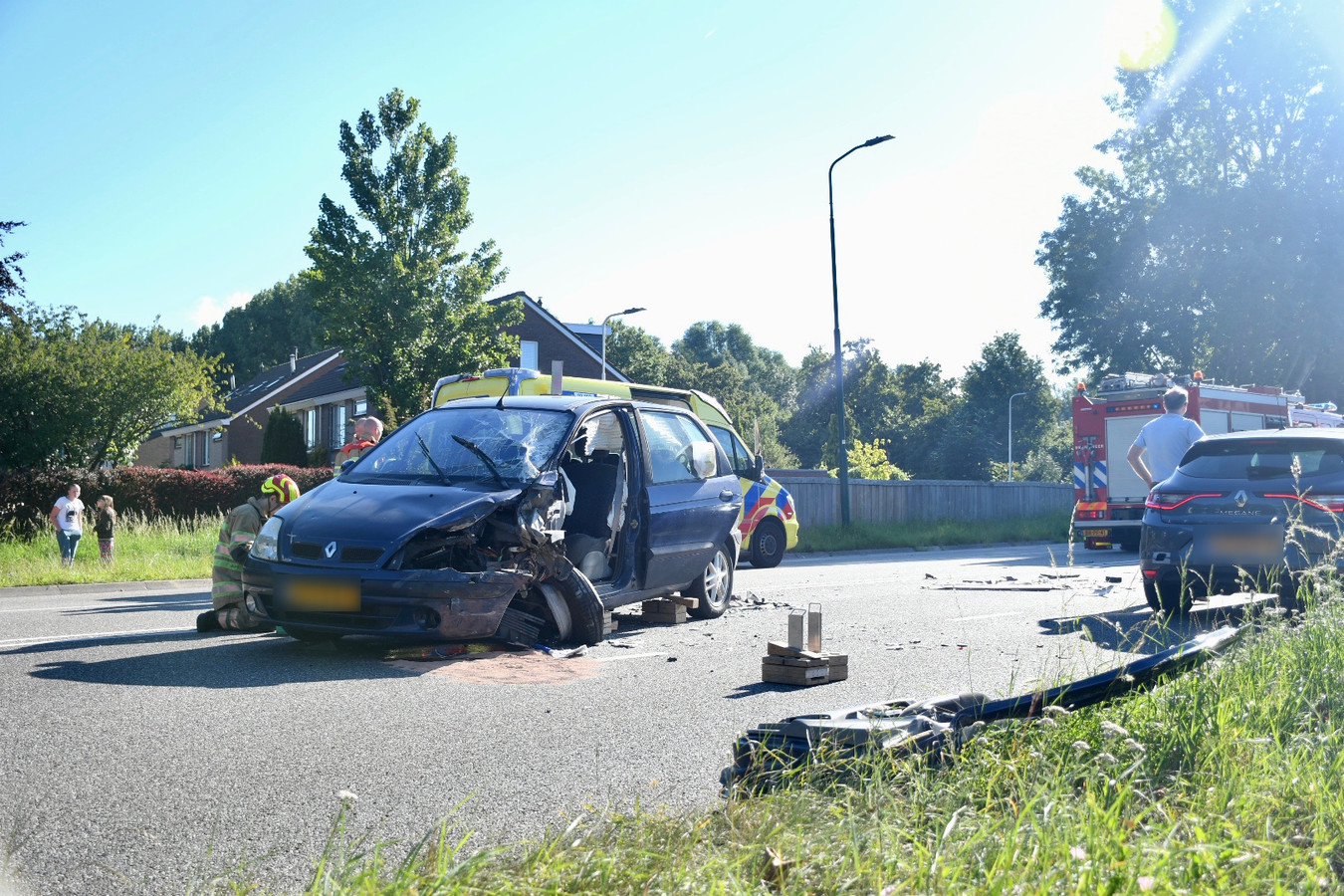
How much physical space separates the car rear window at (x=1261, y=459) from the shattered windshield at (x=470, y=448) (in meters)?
5.13

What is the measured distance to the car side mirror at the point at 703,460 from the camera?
29.3ft

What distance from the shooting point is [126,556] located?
15.7 meters

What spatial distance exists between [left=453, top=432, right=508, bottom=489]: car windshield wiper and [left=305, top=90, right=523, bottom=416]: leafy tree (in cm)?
2226

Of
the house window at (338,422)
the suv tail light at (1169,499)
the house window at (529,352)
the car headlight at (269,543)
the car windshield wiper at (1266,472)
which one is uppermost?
the house window at (529,352)

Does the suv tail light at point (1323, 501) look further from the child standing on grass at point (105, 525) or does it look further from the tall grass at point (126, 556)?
the child standing on grass at point (105, 525)

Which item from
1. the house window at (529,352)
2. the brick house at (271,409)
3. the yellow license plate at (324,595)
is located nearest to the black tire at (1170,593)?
the yellow license plate at (324,595)

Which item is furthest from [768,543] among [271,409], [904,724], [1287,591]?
[271,409]

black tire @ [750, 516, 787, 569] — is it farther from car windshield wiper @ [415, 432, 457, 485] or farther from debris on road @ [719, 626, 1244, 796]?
debris on road @ [719, 626, 1244, 796]

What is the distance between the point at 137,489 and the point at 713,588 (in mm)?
17832

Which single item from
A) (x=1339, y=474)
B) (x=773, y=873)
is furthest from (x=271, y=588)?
(x=1339, y=474)

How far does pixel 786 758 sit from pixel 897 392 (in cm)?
8338

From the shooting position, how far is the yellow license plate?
6.30m

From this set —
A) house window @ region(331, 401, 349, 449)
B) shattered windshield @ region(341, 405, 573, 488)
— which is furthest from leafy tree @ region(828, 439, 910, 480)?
shattered windshield @ region(341, 405, 573, 488)

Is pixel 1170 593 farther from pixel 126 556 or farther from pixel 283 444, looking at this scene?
pixel 283 444
